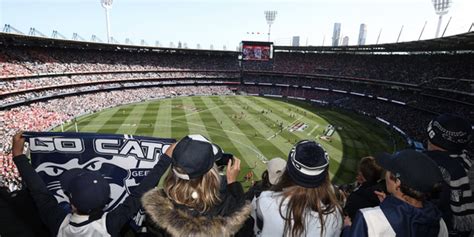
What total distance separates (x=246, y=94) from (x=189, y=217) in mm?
68840

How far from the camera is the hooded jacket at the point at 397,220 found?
9.04 feet

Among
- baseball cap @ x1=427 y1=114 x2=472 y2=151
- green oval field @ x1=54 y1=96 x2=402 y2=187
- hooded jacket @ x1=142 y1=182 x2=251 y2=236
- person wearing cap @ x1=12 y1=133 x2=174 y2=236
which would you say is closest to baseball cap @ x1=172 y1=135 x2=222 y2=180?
hooded jacket @ x1=142 y1=182 x2=251 y2=236

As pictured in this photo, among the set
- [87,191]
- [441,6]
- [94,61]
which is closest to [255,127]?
[87,191]

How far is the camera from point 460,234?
4.28 m

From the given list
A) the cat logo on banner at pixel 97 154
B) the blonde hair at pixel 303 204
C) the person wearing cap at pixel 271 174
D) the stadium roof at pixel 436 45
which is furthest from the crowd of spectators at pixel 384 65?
the cat logo on banner at pixel 97 154

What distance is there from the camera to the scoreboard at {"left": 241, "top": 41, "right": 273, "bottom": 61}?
244ft

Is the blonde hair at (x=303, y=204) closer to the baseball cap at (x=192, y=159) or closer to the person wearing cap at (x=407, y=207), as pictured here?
the person wearing cap at (x=407, y=207)

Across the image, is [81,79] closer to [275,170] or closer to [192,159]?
[275,170]

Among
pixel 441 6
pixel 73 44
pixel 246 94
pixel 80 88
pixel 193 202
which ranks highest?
pixel 441 6

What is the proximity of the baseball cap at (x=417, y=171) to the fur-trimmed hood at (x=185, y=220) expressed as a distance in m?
1.74

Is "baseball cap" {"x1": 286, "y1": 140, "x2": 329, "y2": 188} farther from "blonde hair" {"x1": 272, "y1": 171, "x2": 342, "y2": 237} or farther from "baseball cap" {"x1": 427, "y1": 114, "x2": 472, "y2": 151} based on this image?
"baseball cap" {"x1": 427, "y1": 114, "x2": 472, "y2": 151}

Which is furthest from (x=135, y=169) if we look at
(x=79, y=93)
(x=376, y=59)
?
(x=376, y=59)

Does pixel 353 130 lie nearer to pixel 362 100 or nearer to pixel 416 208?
pixel 362 100

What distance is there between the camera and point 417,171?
277cm
